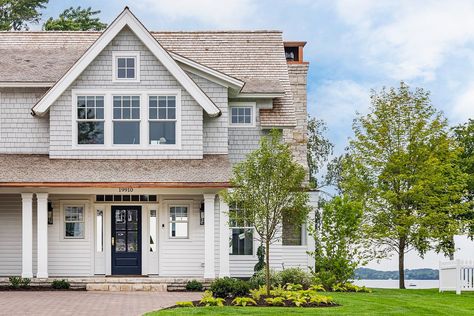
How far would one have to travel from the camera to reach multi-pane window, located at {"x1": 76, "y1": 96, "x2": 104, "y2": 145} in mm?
30328

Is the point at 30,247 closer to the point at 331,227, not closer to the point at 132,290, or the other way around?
the point at 132,290

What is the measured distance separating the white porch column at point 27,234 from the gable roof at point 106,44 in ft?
10.4

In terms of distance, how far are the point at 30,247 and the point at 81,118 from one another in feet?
15.3

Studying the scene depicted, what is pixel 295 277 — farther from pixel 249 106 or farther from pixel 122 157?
pixel 249 106

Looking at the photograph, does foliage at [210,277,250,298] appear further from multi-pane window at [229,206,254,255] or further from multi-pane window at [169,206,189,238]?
multi-pane window at [229,206,254,255]

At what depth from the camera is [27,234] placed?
28.5 meters

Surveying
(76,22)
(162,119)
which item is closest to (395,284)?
(162,119)

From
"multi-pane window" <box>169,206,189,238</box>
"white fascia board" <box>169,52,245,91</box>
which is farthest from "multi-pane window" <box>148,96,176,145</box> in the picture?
"multi-pane window" <box>169,206,189,238</box>

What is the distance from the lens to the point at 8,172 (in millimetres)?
29062

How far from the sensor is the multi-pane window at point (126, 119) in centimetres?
3045

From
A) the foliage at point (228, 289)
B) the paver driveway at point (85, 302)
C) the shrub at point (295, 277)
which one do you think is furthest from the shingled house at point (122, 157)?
the foliage at point (228, 289)

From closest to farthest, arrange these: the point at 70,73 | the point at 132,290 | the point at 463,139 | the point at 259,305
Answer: the point at 259,305 → the point at 132,290 → the point at 70,73 → the point at 463,139

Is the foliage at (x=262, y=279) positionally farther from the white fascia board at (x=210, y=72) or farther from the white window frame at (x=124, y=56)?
the white window frame at (x=124, y=56)

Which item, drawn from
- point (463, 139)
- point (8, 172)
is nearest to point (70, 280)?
point (8, 172)
